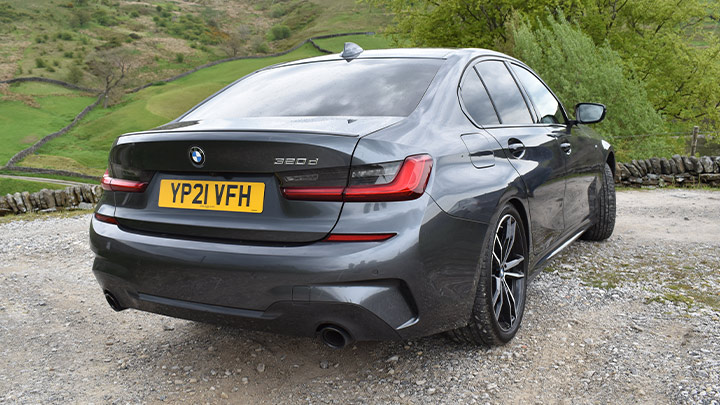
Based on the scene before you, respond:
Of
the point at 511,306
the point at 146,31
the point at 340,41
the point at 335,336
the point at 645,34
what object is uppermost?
the point at 335,336

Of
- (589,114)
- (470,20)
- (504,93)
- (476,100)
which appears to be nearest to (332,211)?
(476,100)

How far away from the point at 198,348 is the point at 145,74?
267 ft

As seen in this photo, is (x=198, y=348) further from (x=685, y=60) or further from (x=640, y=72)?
(x=685, y=60)

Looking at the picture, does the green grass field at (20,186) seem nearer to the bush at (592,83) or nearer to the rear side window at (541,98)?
the bush at (592,83)

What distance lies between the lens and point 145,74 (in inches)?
3019

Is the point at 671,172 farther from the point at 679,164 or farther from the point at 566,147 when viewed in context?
the point at 566,147

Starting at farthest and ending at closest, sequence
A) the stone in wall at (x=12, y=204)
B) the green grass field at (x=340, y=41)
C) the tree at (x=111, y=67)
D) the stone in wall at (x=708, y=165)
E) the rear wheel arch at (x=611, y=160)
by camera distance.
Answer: the green grass field at (x=340, y=41), the tree at (x=111, y=67), the stone in wall at (x=708, y=165), the stone in wall at (x=12, y=204), the rear wheel arch at (x=611, y=160)

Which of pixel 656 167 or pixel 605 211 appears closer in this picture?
pixel 605 211

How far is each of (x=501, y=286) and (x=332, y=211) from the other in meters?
1.22

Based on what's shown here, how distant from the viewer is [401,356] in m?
2.84

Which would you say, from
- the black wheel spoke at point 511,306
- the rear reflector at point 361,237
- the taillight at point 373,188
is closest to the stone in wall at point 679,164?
the black wheel spoke at point 511,306

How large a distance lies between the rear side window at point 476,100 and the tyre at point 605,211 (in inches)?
91.7

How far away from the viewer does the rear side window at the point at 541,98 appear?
3721 mm

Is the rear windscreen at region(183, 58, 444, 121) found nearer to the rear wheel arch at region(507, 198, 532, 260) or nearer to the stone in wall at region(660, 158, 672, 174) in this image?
the rear wheel arch at region(507, 198, 532, 260)
